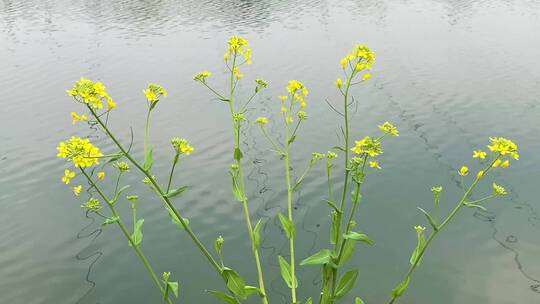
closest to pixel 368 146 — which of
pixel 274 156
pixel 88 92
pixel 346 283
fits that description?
pixel 346 283

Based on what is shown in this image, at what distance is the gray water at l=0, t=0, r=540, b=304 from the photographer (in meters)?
9.06

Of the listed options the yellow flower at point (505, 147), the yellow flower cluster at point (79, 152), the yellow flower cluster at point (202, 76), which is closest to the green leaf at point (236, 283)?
the yellow flower cluster at point (79, 152)

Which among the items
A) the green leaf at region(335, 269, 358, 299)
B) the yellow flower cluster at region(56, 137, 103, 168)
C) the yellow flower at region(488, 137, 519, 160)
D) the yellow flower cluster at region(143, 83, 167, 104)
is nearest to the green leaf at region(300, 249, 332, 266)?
the green leaf at region(335, 269, 358, 299)

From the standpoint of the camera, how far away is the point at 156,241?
10.3 metres

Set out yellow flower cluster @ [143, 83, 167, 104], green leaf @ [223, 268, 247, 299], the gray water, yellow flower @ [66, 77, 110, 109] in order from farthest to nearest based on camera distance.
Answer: the gray water, green leaf @ [223, 268, 247, 299], yellow flower cluster @ [143, 83, 167, 104], yellow flower @ [66, 77, 110, 109]

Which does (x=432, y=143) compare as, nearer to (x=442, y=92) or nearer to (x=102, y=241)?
(x=442, y=92)

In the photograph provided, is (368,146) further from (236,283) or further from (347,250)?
(236,283)

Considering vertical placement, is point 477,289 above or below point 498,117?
above

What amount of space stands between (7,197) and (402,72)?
52.8 ft

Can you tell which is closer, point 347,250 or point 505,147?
point 505,147

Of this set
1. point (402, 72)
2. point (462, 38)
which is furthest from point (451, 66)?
point (462, 38)

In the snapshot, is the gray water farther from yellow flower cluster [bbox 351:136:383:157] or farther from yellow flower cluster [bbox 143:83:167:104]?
yellow flower cluster [bbox 143:83:167:104]

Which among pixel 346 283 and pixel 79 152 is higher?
pixel 79 152

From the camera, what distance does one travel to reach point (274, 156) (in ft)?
45.3
